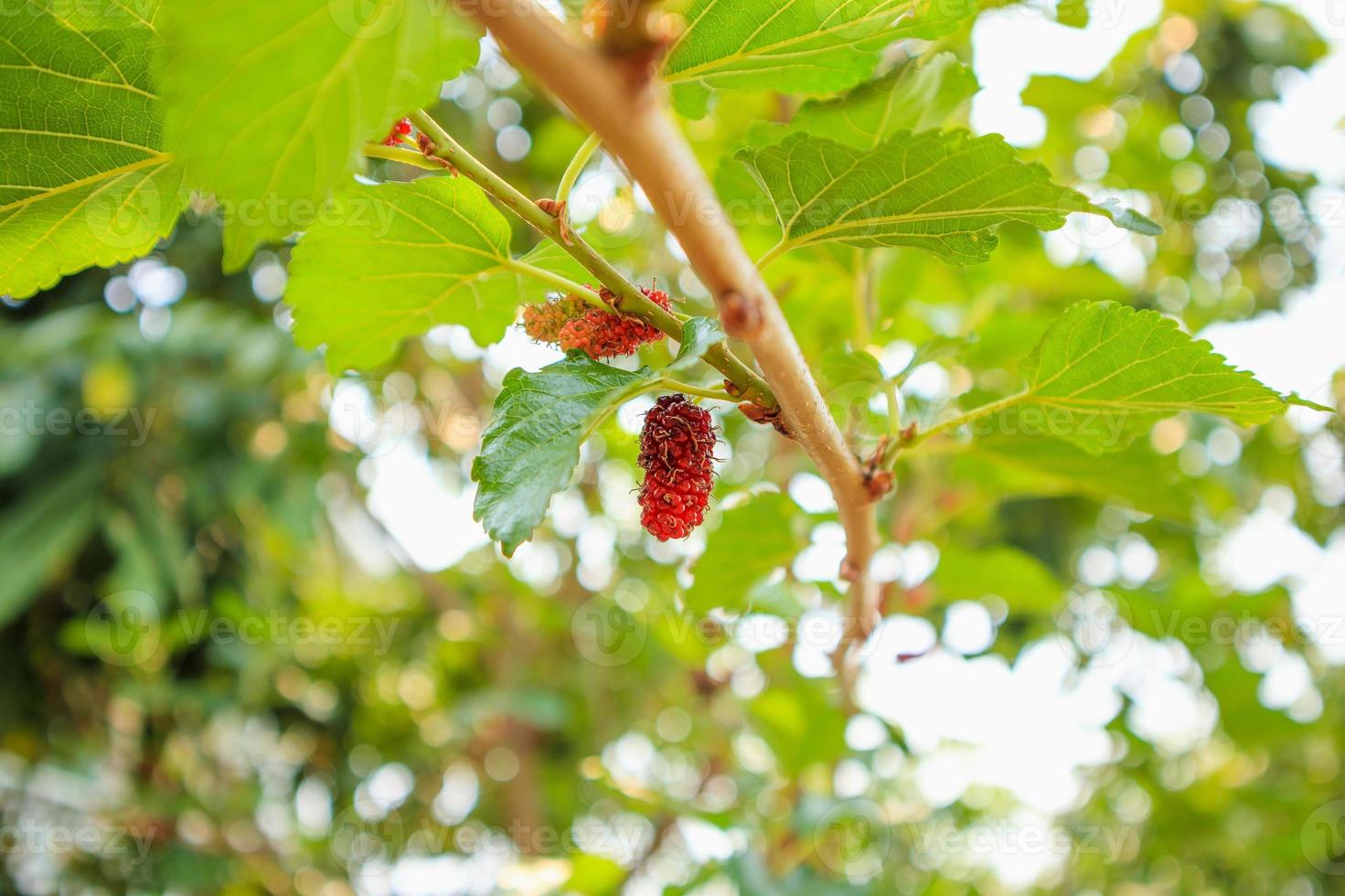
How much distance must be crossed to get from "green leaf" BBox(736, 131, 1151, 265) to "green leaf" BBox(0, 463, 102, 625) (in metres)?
1.50

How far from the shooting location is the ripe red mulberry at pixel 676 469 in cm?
55

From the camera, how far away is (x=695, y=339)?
445 mm

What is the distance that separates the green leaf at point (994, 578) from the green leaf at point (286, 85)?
895mm

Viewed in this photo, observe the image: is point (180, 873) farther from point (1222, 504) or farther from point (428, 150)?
point (1222, 504)

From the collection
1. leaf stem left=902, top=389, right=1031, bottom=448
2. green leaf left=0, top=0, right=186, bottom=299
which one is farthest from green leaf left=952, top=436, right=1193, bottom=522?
green leaf left=0, top=0, right=186, bottom=299

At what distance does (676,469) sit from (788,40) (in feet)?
0.85

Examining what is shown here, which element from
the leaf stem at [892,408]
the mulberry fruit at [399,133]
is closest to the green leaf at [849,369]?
the leaf stem at [892,408]

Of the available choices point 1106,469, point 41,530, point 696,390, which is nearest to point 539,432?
point 696,390

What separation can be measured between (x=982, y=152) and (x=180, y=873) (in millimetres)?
1842

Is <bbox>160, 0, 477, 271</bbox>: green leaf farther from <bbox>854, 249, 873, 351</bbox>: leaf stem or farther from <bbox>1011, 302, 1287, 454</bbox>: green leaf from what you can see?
<bbox>854, 249, 873, 351</bbox>: leaf stem

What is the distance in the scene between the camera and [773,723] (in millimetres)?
1221

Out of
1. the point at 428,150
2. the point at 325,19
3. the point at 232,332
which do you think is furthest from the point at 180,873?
the point at 325,19

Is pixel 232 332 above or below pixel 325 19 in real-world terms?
below

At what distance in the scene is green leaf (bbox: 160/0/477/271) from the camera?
0.32 metres
